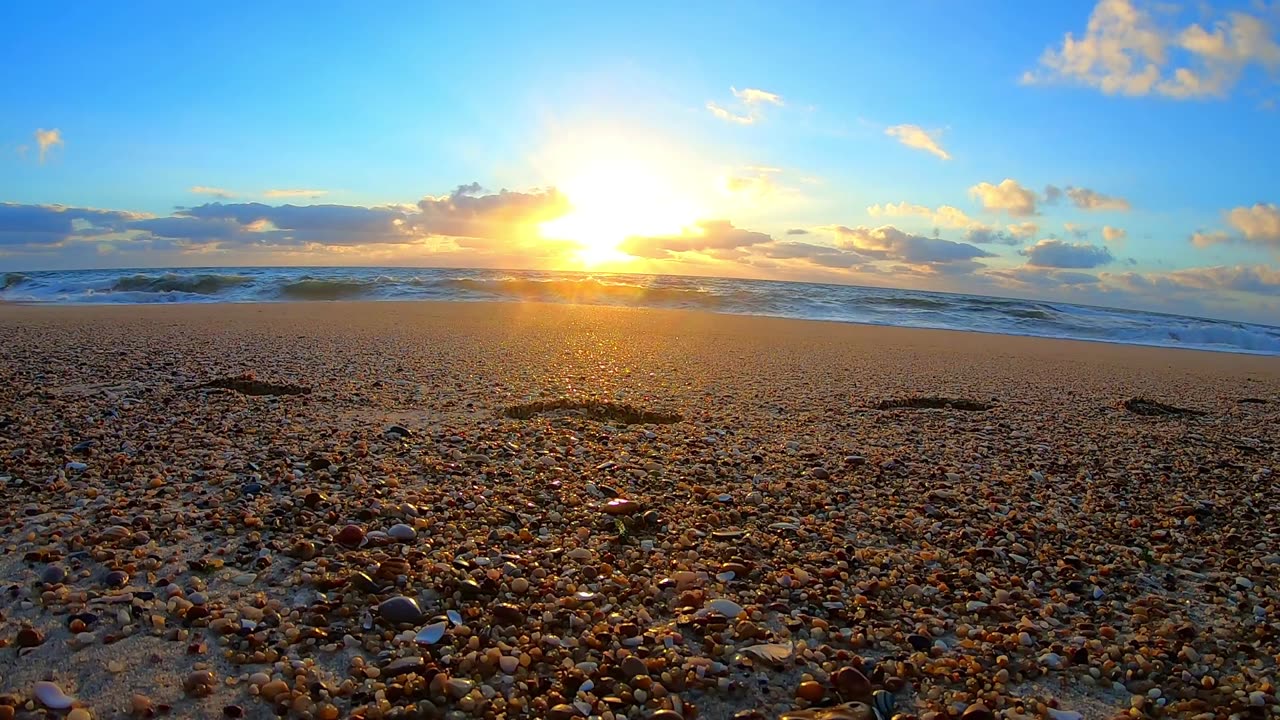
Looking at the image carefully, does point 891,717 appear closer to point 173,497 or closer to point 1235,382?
point 173,497

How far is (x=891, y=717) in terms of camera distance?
173 cm

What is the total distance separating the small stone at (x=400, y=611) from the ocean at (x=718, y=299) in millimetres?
18266

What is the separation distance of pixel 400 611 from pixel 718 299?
21.4m

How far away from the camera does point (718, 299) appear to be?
75.7 ft

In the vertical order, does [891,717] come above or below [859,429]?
below

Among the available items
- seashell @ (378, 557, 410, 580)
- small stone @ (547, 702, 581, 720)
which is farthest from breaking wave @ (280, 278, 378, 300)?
small stone @ (547, 702, 581, 720)

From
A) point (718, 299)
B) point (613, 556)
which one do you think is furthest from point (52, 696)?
point (718, 299)

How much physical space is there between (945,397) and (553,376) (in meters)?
3.09

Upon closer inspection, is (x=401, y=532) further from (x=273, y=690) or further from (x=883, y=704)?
(x=883, y=704)

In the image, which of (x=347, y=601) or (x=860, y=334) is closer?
(x=347, y=601)

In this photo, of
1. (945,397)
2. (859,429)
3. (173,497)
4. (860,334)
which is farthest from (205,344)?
(860,334)

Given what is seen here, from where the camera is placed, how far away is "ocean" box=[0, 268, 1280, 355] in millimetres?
19375

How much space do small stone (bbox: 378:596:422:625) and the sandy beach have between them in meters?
0.01

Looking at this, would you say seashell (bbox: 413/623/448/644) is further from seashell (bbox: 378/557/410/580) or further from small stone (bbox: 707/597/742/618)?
small stone (bbox: 707/597/742/618)
